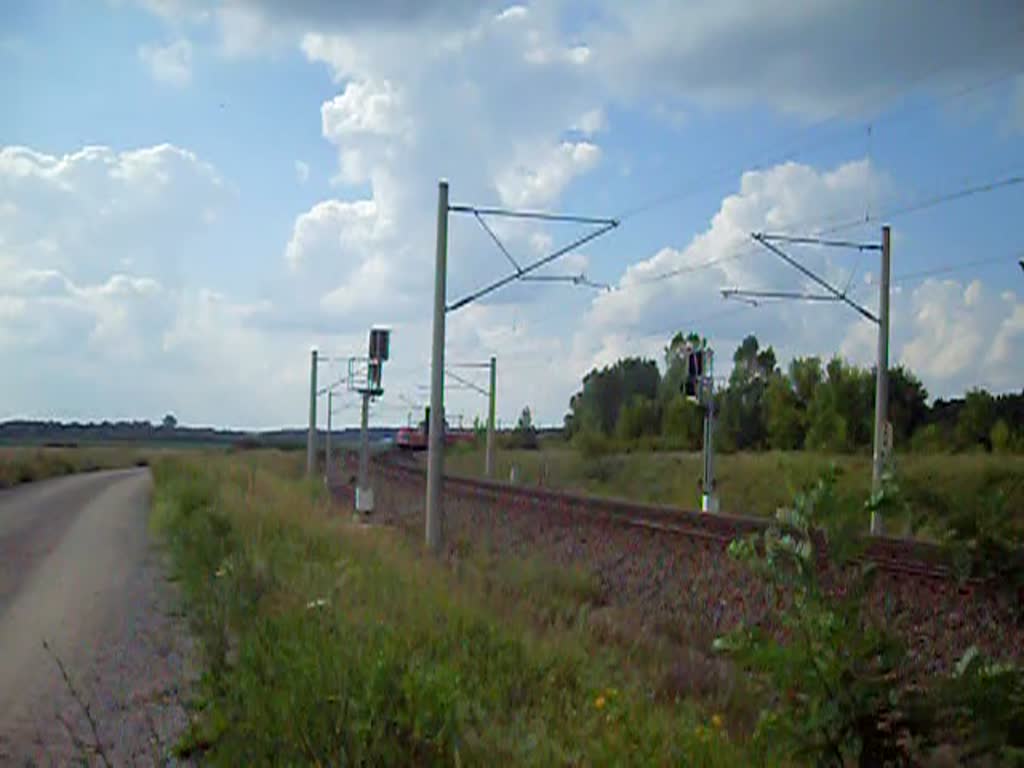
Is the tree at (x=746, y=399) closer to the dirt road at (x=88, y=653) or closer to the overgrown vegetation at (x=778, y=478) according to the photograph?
the overgrown vegetation at (x=778, y=478)

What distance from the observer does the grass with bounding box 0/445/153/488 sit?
62.8 meters

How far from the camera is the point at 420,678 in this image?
23.7 feet

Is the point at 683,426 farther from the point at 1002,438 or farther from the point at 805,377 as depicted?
the point at 1002,438

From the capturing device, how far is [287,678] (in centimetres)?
780

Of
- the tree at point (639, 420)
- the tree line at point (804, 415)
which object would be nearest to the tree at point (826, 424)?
the tree line at point (804, 415)

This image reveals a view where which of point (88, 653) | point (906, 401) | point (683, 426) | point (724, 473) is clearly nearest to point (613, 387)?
point (683, 426)

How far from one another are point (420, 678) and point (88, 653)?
6398mm

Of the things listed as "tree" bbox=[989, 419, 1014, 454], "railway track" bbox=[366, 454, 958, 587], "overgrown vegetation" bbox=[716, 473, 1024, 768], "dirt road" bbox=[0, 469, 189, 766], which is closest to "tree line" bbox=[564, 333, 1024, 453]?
"tree" bbox=[989, 419, 1014, 454]

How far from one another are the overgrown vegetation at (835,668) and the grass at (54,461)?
55159 millimetres

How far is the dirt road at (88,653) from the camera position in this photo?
28.6ft

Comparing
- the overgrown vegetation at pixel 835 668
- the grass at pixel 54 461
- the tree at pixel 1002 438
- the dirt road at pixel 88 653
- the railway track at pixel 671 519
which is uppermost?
the tree at pixel 1002 438

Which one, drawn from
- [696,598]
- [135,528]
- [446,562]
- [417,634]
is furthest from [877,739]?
[135,528]

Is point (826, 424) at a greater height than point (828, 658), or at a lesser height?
greater

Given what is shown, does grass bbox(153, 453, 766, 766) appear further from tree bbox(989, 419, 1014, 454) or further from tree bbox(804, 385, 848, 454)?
tree bbox(804, 385, 848, 454)
